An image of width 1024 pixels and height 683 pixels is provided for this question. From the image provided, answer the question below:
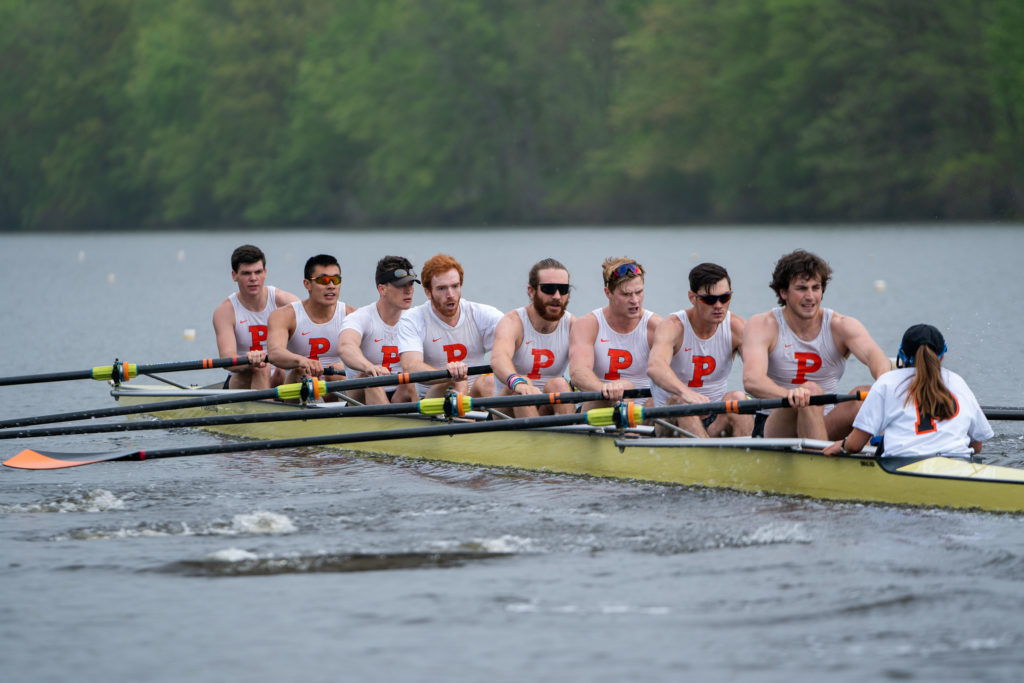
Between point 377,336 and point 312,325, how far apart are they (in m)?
0.67

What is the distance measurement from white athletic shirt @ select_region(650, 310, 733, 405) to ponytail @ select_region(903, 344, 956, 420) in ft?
5.39

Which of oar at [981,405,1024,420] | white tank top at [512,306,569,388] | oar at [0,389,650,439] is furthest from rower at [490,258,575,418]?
oar at [981,405,1024,420]

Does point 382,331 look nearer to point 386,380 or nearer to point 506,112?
point 386,380

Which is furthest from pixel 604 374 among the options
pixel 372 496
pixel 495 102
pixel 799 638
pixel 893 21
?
pixel 495 102

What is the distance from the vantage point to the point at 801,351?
806 cm

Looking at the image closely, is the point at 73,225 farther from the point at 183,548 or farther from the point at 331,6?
the point at 183,548

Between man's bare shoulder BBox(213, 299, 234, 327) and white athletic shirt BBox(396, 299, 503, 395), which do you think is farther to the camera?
man's bare shoulder BBox(213, 299, 234, 327)

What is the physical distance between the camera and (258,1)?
6625cm

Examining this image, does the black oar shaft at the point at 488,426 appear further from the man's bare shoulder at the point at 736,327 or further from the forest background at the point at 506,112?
the forest background at the point at 506,112

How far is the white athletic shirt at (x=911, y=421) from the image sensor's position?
7.13 metres

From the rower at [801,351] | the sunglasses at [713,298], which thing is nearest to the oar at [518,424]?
the rower at [801,351]

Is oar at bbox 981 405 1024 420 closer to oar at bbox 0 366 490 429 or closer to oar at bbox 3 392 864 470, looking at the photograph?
oar at bbox 3 392 864 470

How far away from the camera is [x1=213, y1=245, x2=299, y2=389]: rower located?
10.7 metres

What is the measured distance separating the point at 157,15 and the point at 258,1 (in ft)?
23.4
